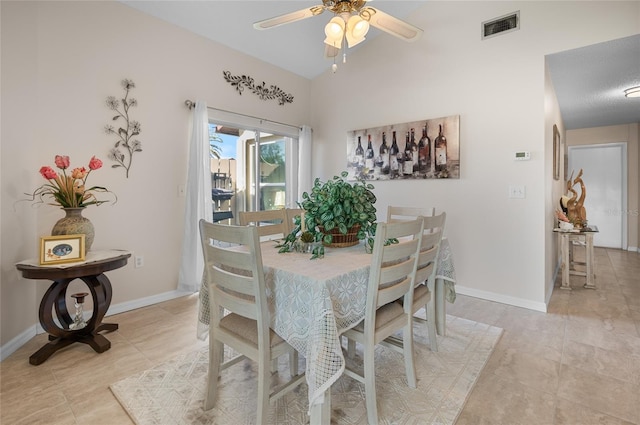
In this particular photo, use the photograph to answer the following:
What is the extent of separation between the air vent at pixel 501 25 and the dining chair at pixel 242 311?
10.5 feet

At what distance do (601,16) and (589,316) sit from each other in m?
2.48

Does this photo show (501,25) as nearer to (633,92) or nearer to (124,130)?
(633,92)

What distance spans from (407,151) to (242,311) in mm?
2862

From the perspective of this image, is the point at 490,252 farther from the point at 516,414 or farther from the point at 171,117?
the point at 171,117

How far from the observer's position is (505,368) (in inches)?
75.6

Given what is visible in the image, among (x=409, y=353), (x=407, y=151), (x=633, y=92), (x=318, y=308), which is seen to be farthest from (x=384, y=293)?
(x=633, y=92)

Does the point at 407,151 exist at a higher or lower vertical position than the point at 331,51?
lower

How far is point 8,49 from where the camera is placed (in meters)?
2.09

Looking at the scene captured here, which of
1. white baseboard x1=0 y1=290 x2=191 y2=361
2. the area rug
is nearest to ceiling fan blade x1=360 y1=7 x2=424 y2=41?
the area rug

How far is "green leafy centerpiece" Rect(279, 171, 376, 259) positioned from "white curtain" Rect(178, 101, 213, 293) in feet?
5.75

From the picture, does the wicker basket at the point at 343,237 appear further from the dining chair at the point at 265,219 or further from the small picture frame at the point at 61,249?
the small picture frame at the point at 61,249

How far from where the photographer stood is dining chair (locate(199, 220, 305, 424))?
126 centimetres

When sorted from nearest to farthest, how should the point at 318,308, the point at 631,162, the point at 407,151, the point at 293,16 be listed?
the point at 318,308
the point at 293,16
the point at 407,151
the point at 631,162

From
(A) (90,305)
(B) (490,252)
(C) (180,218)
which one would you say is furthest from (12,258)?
(B) (490,252)
